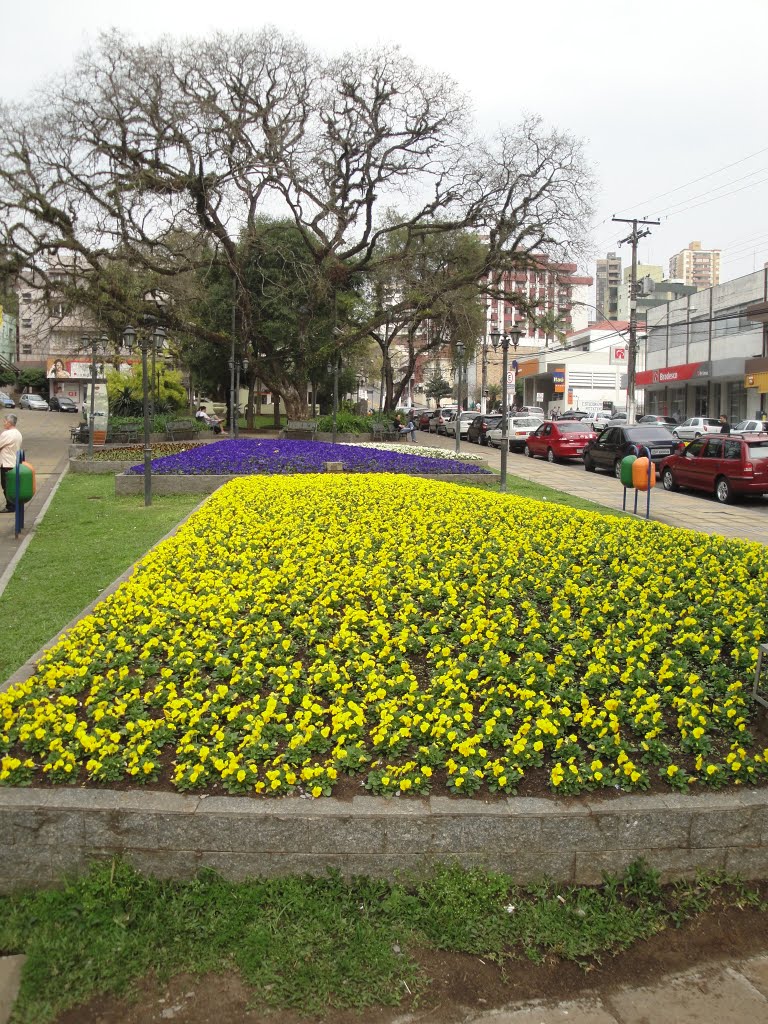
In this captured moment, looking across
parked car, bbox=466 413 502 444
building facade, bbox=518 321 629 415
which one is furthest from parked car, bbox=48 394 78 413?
building facade, bbox=518 321 629 415

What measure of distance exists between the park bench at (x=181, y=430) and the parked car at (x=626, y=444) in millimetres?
14205

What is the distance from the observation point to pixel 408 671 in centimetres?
489

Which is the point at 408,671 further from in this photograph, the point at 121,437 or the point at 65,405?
the point at 65,405

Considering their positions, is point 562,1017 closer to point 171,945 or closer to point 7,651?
point 171,945

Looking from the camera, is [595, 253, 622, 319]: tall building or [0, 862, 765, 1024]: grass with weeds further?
[595, 253, 622, 319]: tall building

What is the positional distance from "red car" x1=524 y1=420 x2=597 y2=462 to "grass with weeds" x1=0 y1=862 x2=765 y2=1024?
2575cm

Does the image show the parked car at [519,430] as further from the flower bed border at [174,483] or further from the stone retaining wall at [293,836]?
the stone retaining wall at [293,836]

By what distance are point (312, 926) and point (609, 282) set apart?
164658 mm

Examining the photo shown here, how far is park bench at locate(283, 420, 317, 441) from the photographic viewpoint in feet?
107

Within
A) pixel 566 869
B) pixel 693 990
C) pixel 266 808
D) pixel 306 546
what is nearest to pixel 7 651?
pixel 306 546

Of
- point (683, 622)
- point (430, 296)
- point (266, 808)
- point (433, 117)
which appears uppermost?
point (433, 117)

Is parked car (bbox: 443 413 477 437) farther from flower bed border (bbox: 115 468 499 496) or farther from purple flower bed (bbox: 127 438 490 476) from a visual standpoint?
flower bed border (bbox: 115 468 499 496)

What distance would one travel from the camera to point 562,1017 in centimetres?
302

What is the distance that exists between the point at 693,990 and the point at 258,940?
160 centimetres
